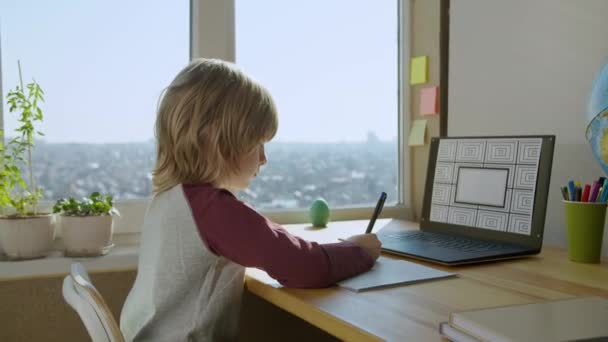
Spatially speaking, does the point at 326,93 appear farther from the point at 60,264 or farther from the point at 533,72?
the point at 60,264

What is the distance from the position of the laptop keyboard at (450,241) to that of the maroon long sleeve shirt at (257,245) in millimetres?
349

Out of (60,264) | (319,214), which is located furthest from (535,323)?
(60,264)

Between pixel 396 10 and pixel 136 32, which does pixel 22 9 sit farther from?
pixel 396 10

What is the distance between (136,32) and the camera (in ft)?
5.43

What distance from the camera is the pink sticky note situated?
188 centimetres

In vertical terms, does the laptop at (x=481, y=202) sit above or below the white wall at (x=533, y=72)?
below

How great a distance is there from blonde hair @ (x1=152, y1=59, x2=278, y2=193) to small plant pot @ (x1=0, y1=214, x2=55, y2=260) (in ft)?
1.68

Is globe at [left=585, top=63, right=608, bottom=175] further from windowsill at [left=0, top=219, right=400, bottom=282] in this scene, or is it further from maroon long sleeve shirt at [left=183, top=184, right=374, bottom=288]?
windowsill at [left=0, top=219, right=400, bottom=282]

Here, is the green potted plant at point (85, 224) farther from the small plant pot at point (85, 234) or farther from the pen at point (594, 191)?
the pen at point (594, 191)

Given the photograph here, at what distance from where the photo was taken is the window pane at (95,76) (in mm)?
1550

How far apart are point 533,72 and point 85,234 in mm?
1133

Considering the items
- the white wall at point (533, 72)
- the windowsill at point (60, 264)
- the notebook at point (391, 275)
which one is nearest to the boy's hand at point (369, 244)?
the notebook at point (391, 275)

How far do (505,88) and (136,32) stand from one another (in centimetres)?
98

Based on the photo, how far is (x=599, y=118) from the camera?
1.12 m
